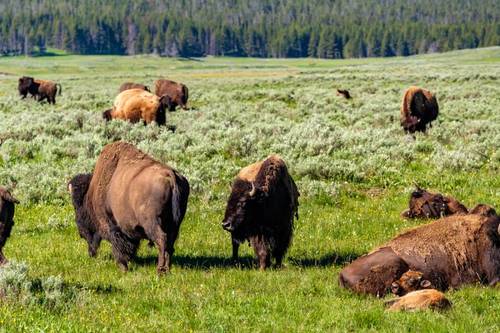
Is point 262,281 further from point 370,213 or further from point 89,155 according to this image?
point 89,155

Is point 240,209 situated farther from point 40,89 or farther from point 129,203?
point 40,89

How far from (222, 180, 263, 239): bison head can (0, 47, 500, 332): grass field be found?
53cm

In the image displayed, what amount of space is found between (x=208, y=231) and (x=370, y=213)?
9.72 feet

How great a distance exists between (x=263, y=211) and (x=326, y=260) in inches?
43.6

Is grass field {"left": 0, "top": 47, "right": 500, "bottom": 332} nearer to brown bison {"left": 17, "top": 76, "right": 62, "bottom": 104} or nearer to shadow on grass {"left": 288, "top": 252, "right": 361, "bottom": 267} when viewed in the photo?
shadow on grass {"left": 288, "top": 252, "right": 361, "bottom": 267}

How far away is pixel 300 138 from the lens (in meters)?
19.0

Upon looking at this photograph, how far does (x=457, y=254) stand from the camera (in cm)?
778

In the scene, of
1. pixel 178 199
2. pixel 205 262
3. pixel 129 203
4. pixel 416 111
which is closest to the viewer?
pixel 178 199

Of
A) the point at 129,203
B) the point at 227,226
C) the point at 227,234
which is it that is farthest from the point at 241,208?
the point at 227,234

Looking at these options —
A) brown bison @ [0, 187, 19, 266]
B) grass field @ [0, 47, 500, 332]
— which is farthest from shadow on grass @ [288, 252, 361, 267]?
brown bison @ [0, 187, 19, 266]

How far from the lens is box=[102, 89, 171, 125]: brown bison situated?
21.8 m

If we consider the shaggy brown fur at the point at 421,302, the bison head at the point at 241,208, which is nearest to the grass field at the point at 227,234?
the shaggy brown fur at the point at 421,302

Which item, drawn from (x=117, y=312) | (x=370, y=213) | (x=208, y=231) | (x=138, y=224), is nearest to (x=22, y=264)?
(x=117, y=312)

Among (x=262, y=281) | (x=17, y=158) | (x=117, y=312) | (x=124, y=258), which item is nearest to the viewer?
(x=117, y=312)
